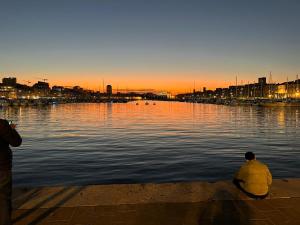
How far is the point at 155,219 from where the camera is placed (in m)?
6.48

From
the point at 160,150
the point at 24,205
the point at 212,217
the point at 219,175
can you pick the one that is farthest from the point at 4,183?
the point at 160,150

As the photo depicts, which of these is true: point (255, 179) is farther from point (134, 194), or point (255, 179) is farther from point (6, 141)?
point (6, 141)

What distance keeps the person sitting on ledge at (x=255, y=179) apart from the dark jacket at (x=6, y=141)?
519 centimetres

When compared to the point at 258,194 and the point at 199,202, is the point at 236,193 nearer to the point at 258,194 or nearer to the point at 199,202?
the point at 258,194

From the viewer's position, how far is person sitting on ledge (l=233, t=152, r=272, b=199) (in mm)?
7562

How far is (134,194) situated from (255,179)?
289 centimetres

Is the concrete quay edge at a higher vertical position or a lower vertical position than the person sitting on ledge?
lower

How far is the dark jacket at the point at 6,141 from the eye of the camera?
5.17m

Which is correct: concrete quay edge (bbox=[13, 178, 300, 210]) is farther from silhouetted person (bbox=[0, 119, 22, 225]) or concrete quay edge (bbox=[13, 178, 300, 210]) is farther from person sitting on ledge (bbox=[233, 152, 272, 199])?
silhouetted person (bbox=[0, 119, 22, 225])

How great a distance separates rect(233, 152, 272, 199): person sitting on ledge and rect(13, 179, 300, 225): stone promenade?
0.59 ft

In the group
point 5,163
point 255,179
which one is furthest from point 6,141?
point 255,179

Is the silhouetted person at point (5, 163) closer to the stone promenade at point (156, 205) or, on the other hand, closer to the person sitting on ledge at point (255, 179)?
the stone promenade at point (156, 205)

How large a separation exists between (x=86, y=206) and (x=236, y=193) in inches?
142

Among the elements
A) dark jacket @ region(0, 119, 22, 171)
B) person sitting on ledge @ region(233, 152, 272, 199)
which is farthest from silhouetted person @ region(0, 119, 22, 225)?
person sitting on ledge @ region(233, 152, 272, 199)
